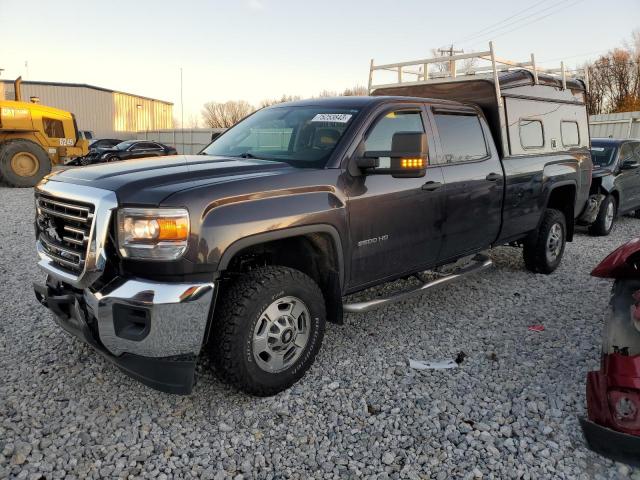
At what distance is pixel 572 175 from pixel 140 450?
556 centimetres

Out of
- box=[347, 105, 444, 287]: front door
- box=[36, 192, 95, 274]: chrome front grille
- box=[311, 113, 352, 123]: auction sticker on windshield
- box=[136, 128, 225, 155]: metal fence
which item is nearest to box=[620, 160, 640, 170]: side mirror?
box=[347, 105, 444, 287]: front door

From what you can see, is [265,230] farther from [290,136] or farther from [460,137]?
[460,137]

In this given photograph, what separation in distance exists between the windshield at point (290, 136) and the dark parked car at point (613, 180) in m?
6.64

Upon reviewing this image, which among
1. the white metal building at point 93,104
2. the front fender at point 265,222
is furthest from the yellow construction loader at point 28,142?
the white metal building at point 93,104

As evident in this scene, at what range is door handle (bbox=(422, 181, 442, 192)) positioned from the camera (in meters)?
3.94

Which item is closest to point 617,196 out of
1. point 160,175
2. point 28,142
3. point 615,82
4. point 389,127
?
point 389,127

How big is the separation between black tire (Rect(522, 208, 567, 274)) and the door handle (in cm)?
226

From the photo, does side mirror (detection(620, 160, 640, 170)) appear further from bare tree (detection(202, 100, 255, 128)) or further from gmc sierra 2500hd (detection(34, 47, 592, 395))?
bare tree (detection(202, 100, 255, 128))

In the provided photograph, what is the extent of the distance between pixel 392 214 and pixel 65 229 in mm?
2176

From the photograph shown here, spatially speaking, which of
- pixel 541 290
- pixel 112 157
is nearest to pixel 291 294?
pixel 541 290

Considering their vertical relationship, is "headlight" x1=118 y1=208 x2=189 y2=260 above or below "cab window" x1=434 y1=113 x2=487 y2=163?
below

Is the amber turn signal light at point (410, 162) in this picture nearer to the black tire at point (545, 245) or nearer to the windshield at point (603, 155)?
the black tire at point (545, 245)

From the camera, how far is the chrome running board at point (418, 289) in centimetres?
353

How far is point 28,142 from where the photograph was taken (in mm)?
14539
